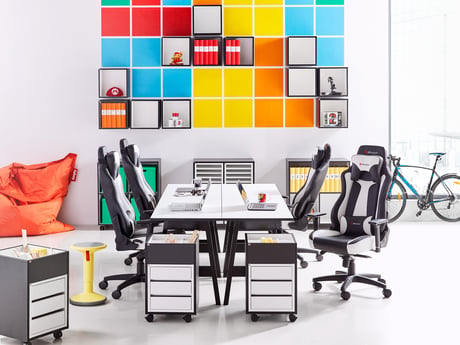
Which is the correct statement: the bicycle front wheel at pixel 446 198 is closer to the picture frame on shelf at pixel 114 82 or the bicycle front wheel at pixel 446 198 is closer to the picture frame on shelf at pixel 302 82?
the picture frame on shelf at pixel 302 82

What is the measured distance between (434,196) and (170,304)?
5.41 metres

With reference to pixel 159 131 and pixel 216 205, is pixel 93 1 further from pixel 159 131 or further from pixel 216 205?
pixel 216 205

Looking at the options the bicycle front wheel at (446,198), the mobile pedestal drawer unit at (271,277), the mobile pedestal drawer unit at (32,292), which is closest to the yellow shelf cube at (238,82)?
the bicycle front wheel at (446,198)

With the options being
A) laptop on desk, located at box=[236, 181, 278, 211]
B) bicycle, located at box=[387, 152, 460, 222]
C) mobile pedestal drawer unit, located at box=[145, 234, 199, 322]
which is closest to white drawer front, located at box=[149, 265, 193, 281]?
mobile pedestal drawer unit, located at box=[145, 234, 199, 322]

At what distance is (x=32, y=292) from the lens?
4094mm

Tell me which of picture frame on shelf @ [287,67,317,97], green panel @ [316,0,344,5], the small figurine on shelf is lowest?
picture frame on shelf @ [287,67,317,97]

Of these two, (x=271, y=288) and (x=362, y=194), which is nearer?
(x=271, y=288)

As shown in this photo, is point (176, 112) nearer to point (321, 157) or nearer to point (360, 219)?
point (321, 157)

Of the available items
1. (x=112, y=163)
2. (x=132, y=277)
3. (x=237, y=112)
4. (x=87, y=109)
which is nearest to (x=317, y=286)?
(x=132, y=277)

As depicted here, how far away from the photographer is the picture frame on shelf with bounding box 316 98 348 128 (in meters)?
8.66

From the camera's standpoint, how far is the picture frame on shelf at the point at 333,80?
8.63 m

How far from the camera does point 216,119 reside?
28.8 ft

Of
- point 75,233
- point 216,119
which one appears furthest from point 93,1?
point 75,233

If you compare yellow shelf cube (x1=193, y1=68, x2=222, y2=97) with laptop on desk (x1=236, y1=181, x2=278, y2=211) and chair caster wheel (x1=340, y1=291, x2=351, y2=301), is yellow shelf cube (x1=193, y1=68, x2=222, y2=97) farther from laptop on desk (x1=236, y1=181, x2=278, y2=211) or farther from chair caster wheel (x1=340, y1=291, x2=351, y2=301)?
chair caster wheel (x1=340, y1=291, x2=351, y2=301)
